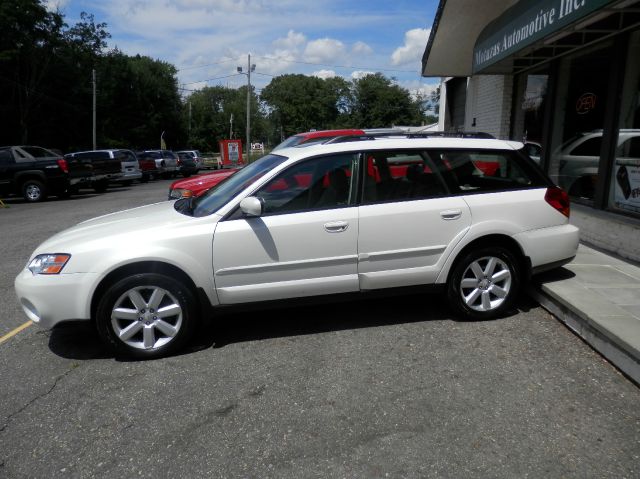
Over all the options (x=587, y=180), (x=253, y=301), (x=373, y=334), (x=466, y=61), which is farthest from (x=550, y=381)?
(x=466, y=61)

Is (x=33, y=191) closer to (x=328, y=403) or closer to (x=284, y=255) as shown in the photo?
(x=284, y=255)

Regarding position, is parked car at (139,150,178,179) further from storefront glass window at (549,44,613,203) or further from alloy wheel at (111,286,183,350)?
alloy wheel at (111,286,183,350)

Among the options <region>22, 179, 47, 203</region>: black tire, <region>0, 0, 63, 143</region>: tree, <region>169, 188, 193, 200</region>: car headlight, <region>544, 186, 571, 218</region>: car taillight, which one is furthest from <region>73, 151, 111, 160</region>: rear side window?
<region>544, 186, 571, 218</region>: car taillight

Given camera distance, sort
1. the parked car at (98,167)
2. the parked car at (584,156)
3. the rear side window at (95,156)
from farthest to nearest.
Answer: the rear side window at (95,156), the parked car at (98,167), the parked car at (584,156)

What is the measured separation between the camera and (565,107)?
8266 mm

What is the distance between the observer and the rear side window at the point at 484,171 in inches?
177

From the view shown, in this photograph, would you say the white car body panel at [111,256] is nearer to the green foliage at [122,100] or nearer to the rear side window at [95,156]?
the rear side window at [95,156]

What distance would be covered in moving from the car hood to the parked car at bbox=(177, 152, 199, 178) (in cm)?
2941

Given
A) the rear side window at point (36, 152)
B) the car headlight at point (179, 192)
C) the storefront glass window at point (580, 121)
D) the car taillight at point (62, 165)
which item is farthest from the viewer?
the car taillight at point (62, 165)


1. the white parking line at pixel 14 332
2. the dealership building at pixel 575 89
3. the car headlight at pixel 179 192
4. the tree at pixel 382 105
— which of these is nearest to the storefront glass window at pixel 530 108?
the dealership building at pixel 575 89

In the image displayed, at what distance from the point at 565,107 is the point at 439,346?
5977mm

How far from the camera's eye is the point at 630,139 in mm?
6215

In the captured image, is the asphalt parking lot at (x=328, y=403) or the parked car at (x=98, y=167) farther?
the parked car at (x=98, y=167)

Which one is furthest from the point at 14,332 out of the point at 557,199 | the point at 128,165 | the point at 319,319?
the point at 128,165
